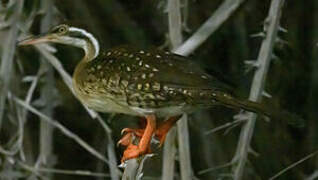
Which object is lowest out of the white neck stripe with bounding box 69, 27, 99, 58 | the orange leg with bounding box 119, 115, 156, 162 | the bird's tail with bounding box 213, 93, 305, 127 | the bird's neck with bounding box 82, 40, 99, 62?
the orange leg with bounding box 119, 115, 156, 162

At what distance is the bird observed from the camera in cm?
280

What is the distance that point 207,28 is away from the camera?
333 cm

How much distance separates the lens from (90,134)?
16.7ft

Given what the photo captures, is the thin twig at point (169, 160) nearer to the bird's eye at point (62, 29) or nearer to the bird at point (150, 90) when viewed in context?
the bird at point (150, 90)

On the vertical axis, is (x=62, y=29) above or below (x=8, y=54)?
above

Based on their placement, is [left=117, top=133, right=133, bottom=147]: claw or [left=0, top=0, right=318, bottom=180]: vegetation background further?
[left=0, top=0, right=318, bottom=180]: vegetation background

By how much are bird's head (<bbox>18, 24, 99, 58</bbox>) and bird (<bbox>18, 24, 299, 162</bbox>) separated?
7 centimetres

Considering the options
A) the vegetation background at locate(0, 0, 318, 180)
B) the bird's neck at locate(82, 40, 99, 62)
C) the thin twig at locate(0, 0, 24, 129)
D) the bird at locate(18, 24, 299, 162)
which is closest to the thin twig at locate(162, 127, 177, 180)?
the bird at locate(18, 24, 299, 162)

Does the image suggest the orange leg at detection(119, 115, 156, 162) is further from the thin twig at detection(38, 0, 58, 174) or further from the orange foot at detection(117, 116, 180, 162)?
the thin twig at detection(38, 0, 58, 174)

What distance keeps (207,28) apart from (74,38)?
502mm

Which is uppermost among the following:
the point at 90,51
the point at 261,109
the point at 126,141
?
the point at 90,51

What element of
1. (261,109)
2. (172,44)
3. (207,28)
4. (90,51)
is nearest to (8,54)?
(90,51)

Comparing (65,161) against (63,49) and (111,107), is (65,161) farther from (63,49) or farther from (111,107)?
(111,107)

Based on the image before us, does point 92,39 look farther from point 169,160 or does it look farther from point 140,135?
point 169,160
